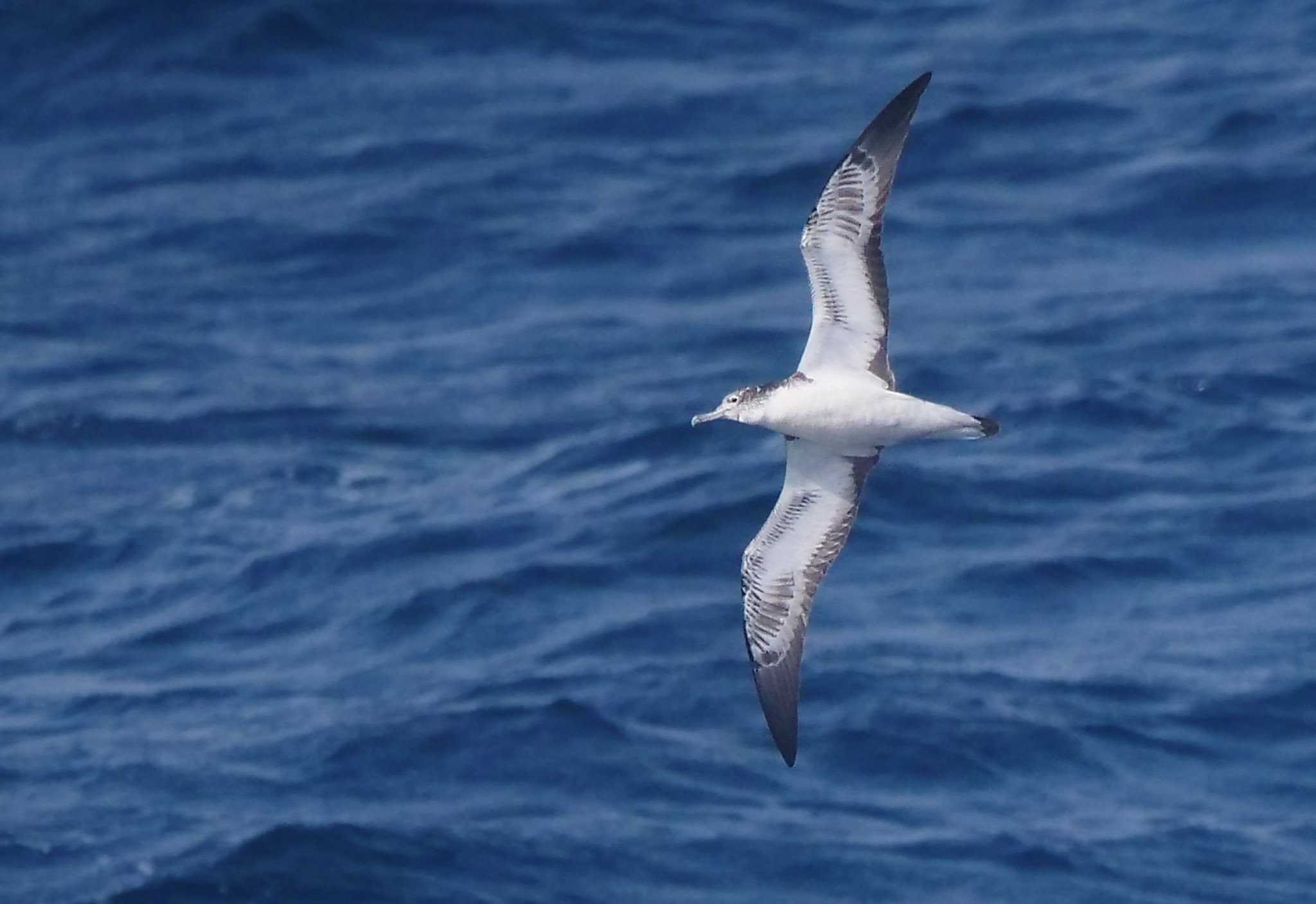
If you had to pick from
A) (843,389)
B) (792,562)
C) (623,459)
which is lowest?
(623,459)

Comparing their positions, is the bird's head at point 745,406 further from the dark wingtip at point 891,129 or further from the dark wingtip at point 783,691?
the dark wingtip at point 783,691

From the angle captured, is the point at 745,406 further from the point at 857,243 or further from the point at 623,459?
the point at 623,459

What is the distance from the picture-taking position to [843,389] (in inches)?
553

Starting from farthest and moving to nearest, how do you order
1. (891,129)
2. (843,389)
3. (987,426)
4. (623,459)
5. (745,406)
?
(623,459) → (745,406) → (843,389) → (987,426) → (891,129)

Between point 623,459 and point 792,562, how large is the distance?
9.01m

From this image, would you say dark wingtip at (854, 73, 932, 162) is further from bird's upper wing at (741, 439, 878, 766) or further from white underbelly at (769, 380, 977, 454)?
bird's upper wing at (741, 439, 878, 766)

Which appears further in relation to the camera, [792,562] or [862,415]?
[792,562]

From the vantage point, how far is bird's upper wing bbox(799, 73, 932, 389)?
1362 centimetres

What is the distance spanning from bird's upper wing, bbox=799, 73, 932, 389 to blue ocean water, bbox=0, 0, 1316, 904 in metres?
5.89

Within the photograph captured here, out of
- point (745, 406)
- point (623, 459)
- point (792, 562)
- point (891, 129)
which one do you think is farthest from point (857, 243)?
point (623, 459)

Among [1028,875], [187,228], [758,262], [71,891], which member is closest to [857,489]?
[1028,875]

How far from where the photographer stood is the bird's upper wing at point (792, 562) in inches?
588

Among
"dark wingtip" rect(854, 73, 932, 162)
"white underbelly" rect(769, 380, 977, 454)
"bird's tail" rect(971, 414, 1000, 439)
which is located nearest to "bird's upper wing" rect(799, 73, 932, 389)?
"dark wingtip" rect(854, 73, 932, 162)

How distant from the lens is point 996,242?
91.1 ft
